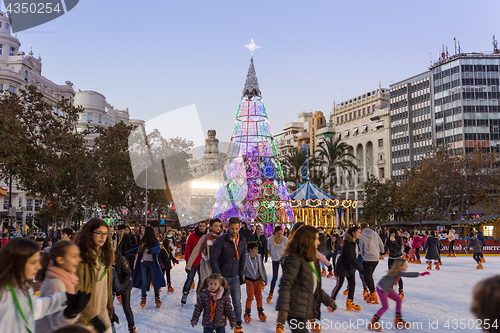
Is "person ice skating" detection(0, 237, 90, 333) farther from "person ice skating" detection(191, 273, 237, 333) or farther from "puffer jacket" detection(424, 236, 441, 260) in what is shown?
"puffer jacket" detection(424, 236, 441, 260)

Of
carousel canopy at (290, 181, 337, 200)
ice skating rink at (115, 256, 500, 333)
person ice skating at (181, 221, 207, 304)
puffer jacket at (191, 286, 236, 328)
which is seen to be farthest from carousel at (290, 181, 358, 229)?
puffer jacket at (191, 286, 236, 328)

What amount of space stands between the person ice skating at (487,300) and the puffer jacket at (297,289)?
2.47m

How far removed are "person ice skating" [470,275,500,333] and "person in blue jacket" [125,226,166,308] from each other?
725 centimetres

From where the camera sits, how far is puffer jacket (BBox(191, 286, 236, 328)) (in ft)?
18.3

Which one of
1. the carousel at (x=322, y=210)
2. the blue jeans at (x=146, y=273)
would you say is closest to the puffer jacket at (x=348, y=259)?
the blue jeans at (x=146, y=273)

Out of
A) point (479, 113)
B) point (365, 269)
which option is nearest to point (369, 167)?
point (479, 113)

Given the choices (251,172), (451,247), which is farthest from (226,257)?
(451,247)

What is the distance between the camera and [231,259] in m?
6.92

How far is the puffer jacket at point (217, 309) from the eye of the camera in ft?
18.3

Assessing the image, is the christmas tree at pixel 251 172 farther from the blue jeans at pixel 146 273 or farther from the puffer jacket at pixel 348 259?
the puffer jacket at pixel 348 259

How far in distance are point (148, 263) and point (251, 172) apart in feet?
51.2

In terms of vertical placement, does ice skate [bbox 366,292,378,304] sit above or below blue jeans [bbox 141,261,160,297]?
below

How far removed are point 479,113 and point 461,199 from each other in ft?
90.5

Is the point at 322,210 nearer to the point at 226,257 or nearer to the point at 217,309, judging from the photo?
the point at 226,257
